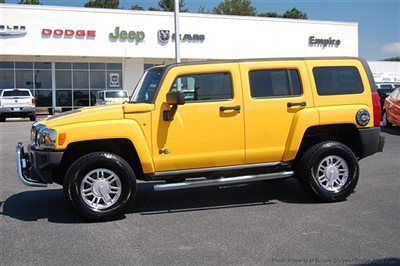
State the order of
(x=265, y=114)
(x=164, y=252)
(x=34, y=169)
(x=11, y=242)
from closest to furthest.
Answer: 1. (x=164, y=252)
2. (x=11, y=242)
3. (x=34, y=169)
4. (x=265, y=114)

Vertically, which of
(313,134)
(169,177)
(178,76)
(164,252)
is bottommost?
(164,252)

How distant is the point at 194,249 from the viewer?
5031mm

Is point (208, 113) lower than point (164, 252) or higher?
higher

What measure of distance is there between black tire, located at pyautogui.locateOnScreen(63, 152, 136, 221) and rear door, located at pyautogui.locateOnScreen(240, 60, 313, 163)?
1.67 metres

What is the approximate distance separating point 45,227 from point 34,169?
2.59 feet

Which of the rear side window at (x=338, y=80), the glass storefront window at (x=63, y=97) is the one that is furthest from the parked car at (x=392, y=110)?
the glass storefront window at (x=63, y=97)

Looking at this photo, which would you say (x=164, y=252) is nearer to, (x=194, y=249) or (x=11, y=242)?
(x=194, y=249)

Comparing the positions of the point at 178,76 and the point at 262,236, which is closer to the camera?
the point at 262,236

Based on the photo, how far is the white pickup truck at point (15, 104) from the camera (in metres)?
25.2

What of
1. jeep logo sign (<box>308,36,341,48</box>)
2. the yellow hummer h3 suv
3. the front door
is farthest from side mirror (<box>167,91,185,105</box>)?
jeep logo sign (<box>308,36,341,48</box>)

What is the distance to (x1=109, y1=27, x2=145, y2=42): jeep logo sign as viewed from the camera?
31892 millimetres

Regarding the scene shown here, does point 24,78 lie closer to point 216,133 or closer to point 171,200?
point 171,200

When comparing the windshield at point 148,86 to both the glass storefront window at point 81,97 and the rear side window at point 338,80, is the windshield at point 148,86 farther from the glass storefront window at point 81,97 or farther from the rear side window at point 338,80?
the glass storefront window at point 81,97

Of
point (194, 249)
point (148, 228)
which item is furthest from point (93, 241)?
point (194, 249)
